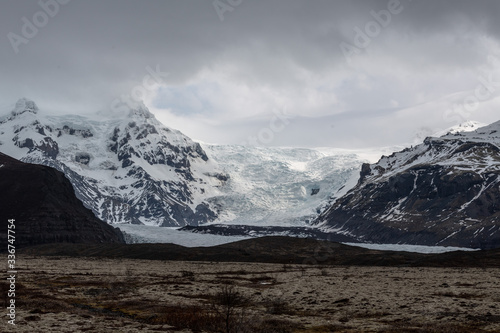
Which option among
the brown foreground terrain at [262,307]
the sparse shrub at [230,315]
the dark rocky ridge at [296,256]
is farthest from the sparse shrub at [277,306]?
the dark rocky ridge at [296,256]

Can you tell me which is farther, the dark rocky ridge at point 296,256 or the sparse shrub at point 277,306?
the dark rocky ridge at point 296,256

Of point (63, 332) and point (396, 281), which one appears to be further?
point (396, 281)

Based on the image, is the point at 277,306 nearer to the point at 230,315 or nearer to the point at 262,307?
the point at 262,307

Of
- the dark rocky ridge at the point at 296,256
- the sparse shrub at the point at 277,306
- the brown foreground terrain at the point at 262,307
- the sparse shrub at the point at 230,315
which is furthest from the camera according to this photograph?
the dark rocky ridge at the point at 296,256

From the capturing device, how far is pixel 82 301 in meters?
58.2

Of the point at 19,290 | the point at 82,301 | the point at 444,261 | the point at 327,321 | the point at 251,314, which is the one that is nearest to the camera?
the point at 327,321

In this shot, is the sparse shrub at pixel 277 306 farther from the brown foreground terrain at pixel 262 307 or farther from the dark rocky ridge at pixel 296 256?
the dark rocky ridge at pixel 296 256

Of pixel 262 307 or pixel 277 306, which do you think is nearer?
pixel 262 307

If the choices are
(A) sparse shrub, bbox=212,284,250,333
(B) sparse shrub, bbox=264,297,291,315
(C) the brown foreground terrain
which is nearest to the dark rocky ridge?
(C) the brown foreground terrain

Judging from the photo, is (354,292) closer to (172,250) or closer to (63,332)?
(63,332)

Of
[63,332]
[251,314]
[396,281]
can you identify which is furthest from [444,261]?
A: [63,332]

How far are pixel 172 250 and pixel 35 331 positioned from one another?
496 feet

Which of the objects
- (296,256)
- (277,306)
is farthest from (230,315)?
(296,256)

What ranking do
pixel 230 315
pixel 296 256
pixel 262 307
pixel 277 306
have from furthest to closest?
pixel 296 256 → pixel 277 306 → pixel 262 307 → pixel 230 315
